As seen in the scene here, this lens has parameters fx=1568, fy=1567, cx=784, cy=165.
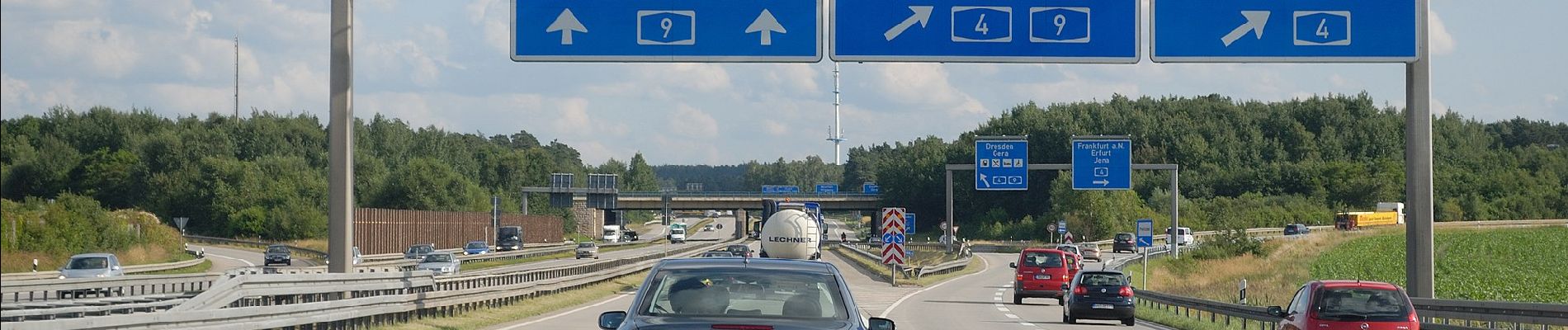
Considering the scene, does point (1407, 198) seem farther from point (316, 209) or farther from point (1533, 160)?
point (1533, 160)

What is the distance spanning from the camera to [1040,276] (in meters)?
42.0

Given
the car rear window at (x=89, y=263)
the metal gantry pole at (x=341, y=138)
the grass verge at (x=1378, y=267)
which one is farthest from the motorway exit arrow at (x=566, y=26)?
the car rear window at (x=89, y=263)

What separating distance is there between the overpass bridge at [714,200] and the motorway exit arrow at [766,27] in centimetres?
11290

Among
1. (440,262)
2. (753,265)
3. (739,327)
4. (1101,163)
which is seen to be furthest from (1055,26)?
(1101,163)

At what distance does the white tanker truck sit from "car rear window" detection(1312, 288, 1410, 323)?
107 feet

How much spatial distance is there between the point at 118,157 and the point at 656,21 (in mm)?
88101

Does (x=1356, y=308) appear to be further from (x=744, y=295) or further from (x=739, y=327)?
(x=739, y=327)

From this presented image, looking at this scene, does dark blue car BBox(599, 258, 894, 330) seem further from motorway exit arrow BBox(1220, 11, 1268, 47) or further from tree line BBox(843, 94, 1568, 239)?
tree line BBox(843, 94, 1568, 239)

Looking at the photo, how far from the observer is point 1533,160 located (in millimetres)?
130250

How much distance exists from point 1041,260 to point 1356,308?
23265mm

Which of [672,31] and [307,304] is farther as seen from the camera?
[672,31]

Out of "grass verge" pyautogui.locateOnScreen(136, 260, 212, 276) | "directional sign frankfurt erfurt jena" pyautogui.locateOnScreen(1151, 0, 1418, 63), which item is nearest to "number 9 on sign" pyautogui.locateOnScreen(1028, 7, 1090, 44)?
"directional sign frankfurt erfurt jena" pyautogui.locateOnScreen(1151, 0, 1418, 63)

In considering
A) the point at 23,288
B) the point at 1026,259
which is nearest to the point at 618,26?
the point at 23,288

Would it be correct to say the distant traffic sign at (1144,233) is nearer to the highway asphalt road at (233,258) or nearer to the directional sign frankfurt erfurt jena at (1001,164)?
the directional sign frankfurt erfurt jena at (1001,164)
